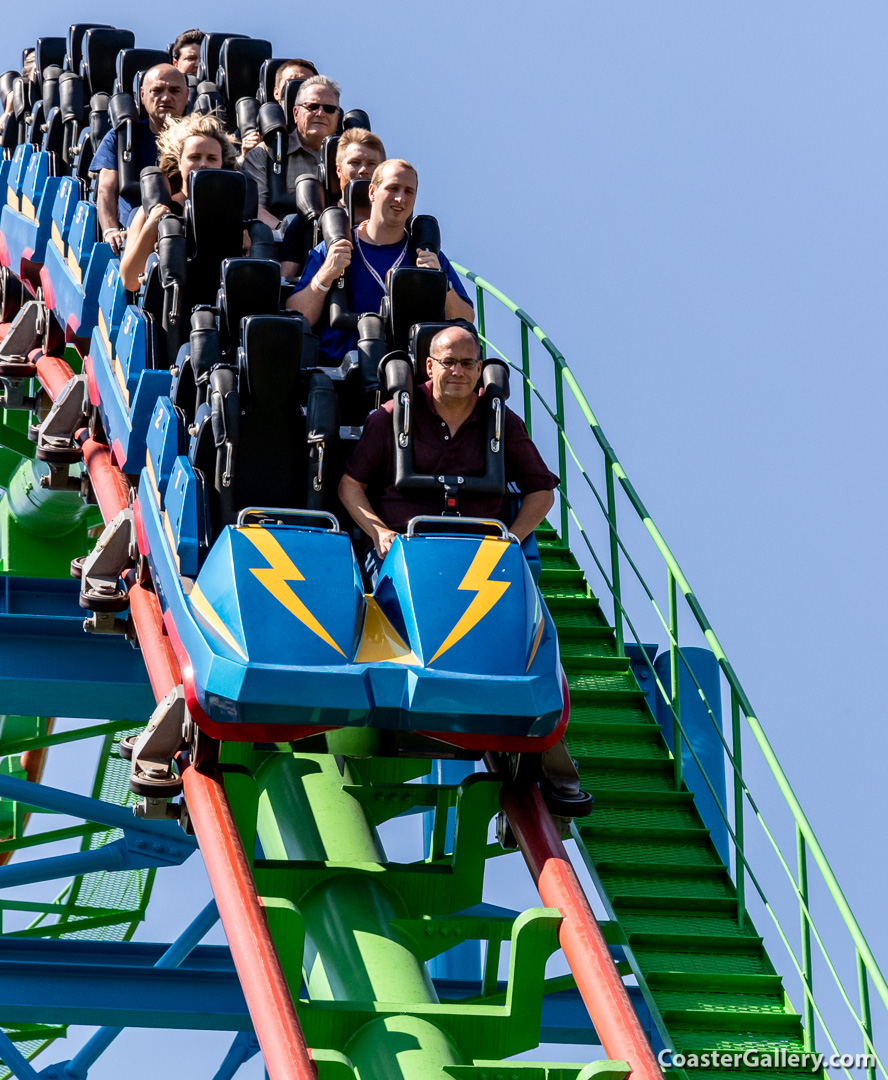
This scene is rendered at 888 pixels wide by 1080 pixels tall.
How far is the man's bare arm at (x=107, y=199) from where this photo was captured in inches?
242

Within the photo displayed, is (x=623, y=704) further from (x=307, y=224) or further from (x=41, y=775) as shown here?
(x=41, y=775)

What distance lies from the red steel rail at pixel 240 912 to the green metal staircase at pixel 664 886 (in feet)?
3.15

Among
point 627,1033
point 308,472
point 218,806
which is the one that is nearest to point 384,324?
point 308,472

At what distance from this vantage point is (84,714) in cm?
627

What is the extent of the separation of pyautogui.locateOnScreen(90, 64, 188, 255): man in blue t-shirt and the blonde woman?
20.8 inches

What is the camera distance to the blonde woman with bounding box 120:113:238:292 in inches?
211

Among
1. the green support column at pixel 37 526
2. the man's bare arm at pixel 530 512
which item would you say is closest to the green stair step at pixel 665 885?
the man's bare arm at pixel 530 512

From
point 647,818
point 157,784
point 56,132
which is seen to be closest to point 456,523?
point 157,784

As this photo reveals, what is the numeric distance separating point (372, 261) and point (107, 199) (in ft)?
5.08

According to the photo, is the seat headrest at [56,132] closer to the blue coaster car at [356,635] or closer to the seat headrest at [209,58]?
the seat headrest at [209,58]

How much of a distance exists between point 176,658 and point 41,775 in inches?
263

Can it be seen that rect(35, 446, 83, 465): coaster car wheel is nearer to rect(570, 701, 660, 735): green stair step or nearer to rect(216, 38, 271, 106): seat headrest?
rect(570, 701, 660, 735): green stair step

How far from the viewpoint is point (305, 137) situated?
6410mm

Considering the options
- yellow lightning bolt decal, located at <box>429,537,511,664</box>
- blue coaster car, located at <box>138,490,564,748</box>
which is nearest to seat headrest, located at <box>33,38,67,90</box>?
blue coaster car, located at <box>138,490,564,748</box>
